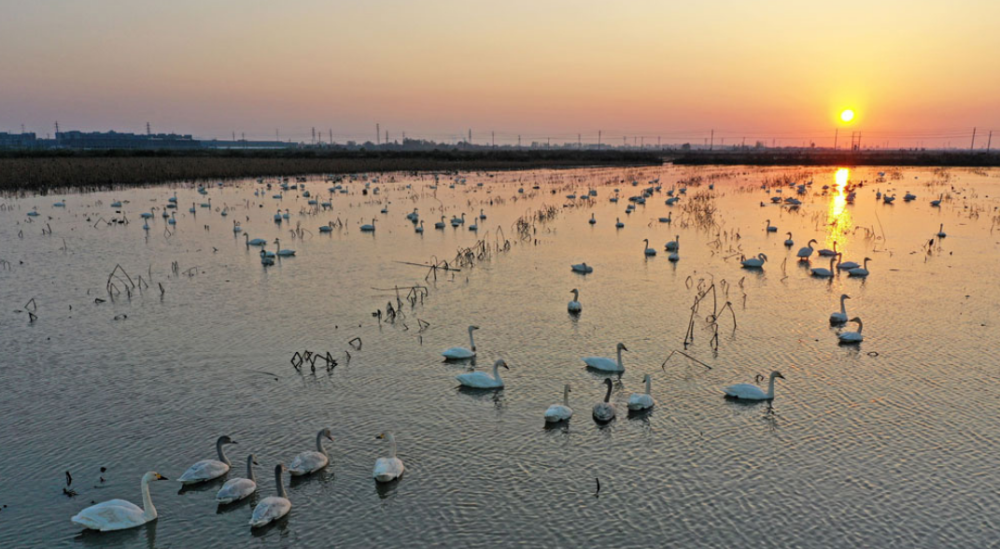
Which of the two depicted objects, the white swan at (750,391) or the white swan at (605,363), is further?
the white swan at (605,363)

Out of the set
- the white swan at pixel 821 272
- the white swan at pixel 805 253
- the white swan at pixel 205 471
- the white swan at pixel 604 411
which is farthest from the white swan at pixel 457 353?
the white swan at pixel 805 253

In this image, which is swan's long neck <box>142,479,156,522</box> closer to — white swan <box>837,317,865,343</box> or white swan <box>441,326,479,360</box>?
white swan <box>441,326,479,360</box>

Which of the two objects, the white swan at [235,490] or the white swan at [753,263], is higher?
the white swan at [753,263]

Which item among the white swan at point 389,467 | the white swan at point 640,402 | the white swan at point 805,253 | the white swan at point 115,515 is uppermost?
the white swan at point 805,253

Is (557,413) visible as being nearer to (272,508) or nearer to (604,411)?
(604,411)

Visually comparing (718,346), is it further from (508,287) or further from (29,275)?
(29,275)

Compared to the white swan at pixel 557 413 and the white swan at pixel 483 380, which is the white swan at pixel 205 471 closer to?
the white swan at pixel 483 380
